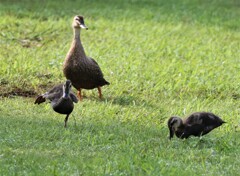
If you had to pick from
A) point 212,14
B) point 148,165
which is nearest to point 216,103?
point 148,165

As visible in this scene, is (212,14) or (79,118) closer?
(79,118)

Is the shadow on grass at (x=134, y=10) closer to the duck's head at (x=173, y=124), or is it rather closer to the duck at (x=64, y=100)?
the duck at (x=64, y=100)

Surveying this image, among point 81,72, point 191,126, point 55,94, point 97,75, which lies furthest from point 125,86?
point 191,126

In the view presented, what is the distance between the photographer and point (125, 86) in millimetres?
12938

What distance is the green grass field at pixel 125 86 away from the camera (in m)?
8.68

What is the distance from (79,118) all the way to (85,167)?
8.44 ft

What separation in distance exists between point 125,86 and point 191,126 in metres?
3.26

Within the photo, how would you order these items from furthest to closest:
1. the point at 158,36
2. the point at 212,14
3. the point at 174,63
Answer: the point at 212,14, the point at 158,36, the point at 174,63

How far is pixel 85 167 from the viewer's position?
8227 millimetres

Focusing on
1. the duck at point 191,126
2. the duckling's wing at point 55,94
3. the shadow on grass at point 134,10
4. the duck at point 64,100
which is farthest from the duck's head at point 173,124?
the shadow on grass at point 134,10

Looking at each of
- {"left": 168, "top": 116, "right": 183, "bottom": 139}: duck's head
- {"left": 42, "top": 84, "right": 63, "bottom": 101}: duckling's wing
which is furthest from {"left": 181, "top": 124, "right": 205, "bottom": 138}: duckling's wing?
{"left": 42, "top": 84, "right": 63, "bottom": 101}: duckling's wing

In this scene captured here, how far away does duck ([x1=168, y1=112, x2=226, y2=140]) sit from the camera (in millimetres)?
9742

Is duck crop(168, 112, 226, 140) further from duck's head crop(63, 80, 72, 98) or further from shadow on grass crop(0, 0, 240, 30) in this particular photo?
shadow on grass crop(0, 0, 240, 30)

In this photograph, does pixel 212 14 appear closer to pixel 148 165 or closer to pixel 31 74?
pixel 31 74
